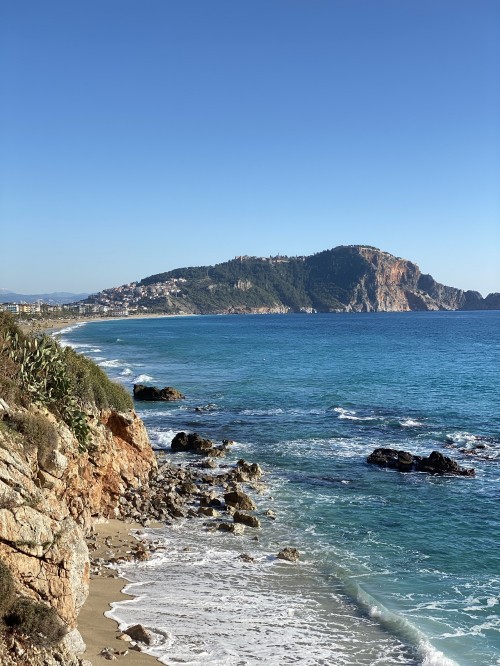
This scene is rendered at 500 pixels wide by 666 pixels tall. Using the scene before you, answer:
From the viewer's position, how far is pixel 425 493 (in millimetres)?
24109

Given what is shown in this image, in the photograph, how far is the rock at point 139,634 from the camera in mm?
12414

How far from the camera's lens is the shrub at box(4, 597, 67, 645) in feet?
31.4

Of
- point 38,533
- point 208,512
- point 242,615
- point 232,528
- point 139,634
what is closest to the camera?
point 38,533

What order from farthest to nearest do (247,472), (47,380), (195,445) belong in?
(195,445)
(247,472)
(47,380)

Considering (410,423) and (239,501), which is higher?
(410,423)

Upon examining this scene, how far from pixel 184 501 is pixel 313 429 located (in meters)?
14.3

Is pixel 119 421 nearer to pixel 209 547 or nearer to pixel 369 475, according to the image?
pixel 209 547

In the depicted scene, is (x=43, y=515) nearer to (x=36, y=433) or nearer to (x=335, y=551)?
(x=36, y=433)

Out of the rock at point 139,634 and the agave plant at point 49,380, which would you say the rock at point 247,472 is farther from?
the rock at point 139,634

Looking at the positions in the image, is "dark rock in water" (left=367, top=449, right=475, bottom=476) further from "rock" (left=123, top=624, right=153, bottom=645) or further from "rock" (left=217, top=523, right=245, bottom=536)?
"rock" (left=123, top=624, right=153, bottom=645)

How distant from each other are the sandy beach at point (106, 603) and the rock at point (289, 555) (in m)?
4.43

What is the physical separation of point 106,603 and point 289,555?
5.81m

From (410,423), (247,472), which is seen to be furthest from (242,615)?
(410,423)

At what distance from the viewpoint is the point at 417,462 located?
91.7 feet
